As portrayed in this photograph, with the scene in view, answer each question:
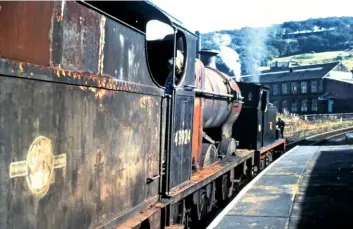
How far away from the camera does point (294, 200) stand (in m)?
6.68

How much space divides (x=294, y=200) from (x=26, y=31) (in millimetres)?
5413

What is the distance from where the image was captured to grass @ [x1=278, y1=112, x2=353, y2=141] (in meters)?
30.6

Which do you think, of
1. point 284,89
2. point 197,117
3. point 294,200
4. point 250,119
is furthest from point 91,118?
point 284,89

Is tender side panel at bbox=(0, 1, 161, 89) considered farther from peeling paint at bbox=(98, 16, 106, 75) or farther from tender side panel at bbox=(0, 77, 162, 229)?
tender side panel at bbox=(0, 77, 162, 229)

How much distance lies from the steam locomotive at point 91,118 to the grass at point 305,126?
79.0 feet

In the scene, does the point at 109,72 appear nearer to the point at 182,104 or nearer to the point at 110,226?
the point at 110,226

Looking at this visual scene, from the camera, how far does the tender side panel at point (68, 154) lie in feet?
7.52

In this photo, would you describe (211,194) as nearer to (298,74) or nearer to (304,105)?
(304,105)

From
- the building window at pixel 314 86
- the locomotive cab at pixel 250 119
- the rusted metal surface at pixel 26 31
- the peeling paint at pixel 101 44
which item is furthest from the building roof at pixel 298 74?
the rusted metal surface at pixel 26 31

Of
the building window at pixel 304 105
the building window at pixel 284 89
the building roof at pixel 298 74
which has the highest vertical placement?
the building roof at pixel 298 74

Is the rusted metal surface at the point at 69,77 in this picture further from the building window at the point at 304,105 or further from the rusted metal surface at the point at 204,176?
the building window at the point at 304,105

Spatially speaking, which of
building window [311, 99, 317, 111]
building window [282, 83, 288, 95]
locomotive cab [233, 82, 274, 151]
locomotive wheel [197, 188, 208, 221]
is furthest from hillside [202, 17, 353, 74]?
→ locomotive wheel [197, 188, 208, 221]

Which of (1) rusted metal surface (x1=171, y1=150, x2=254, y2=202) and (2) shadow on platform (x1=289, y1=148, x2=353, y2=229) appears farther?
(2) shadow on platform (x1=289, y1=148, x2=353, y2=229)

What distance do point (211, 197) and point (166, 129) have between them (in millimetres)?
3373
